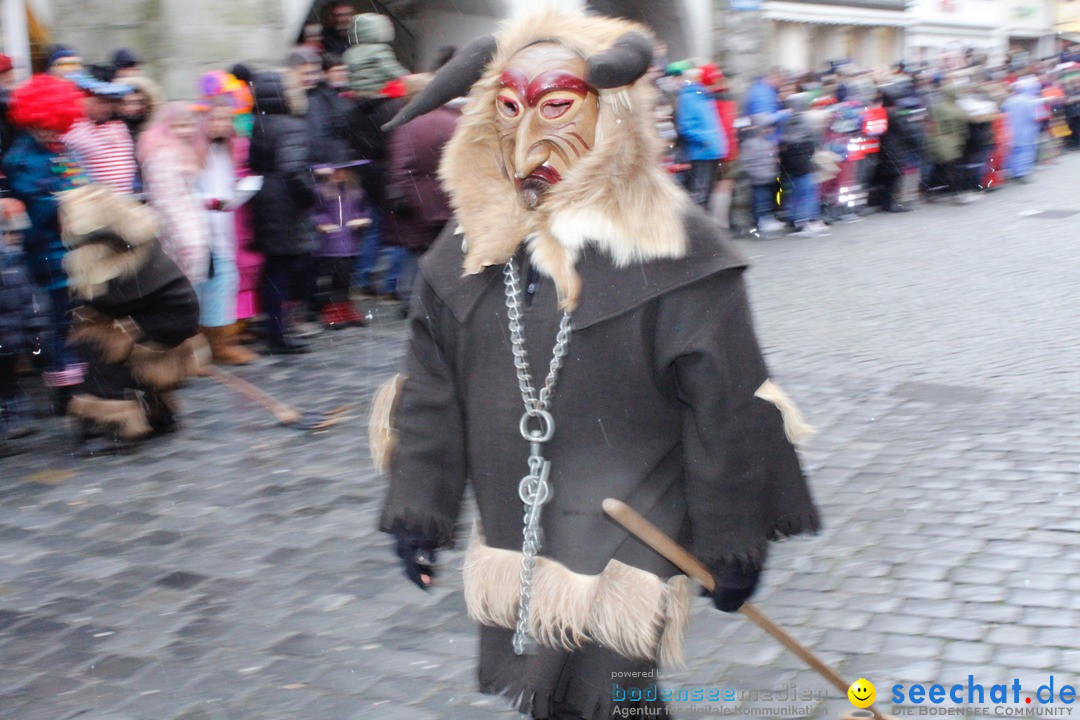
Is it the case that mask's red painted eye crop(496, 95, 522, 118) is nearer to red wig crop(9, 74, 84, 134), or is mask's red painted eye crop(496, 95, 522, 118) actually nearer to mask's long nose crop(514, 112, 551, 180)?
mask's long nose crop(514, 112, 551, 180)

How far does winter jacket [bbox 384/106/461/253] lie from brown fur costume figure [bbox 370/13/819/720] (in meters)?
5.94

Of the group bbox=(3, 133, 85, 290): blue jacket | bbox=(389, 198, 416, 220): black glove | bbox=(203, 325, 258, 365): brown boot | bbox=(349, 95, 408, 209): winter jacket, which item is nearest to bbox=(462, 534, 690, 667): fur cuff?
bbox=(3, 133, 85, 290): blue jacket

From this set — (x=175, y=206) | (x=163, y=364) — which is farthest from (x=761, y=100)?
(x=163, y=364)

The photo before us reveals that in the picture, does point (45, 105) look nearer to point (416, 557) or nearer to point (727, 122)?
point (416, 557)

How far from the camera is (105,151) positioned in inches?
297

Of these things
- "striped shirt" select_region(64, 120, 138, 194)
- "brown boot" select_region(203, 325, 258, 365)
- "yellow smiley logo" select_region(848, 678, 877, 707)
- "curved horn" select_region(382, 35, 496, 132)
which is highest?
"curved horn" select_region(382, 35, 496, 132)

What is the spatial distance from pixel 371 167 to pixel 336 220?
30.3 inches

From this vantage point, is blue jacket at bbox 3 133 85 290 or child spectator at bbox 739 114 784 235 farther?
child spectator at bbox 739 114 784 235

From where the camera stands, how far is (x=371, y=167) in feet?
31.6

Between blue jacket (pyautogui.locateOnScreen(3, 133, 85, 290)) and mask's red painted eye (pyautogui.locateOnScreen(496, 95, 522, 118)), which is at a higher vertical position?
mask's red painted eye (pyautogui.locateOnScreen(496, 95, 522, 118))


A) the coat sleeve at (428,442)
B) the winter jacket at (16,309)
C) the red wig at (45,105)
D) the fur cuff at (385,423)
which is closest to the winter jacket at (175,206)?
the red wig at (45,105)

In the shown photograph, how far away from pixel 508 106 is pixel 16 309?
4.66m

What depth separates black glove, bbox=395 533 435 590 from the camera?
2.63 m

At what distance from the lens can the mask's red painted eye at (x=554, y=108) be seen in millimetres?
2424
